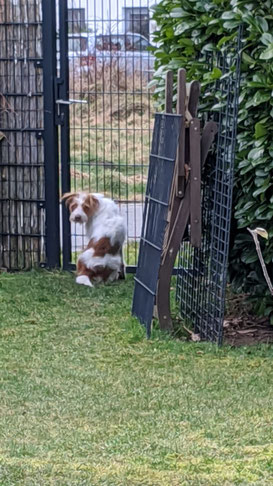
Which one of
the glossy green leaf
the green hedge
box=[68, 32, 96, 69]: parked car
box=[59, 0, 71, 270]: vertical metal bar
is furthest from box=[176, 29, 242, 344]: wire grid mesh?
box=[59, 0, 71, 270]: vertical metal bar

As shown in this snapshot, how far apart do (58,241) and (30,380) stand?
3.93m

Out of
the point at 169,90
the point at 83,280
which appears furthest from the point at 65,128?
the point at 169,90

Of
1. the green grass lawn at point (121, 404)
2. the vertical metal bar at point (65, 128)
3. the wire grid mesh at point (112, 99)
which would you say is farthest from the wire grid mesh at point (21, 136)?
the green grass lawn at point (121, 404)

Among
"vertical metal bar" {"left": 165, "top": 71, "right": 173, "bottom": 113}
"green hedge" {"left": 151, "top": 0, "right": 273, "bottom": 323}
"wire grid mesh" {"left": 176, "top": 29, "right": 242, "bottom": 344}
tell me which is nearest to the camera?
"green hedge" {"left": 151, "top": 0, "right": 273, "bottom": 323}

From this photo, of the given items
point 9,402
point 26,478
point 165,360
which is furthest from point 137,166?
point 26,478

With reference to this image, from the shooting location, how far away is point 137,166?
998 centimetres

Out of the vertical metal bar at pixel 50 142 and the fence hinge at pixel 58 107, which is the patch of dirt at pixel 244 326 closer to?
the vertical metal bar at pixel 50 142

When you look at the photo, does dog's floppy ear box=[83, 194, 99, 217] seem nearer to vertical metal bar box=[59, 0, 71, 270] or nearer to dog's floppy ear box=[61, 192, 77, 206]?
dog's floppy ear box=[61, 192, 77, 206]

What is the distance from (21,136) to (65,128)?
Result: 17.7 inches

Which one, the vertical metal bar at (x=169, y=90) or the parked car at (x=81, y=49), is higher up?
the parked car at (x=81, y=49)

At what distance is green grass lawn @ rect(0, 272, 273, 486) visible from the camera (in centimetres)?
452

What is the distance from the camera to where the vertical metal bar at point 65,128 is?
9781mm

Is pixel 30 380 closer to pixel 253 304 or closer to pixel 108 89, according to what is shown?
pixel 253 304

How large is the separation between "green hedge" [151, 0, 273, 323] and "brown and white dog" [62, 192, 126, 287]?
66.6 inches
